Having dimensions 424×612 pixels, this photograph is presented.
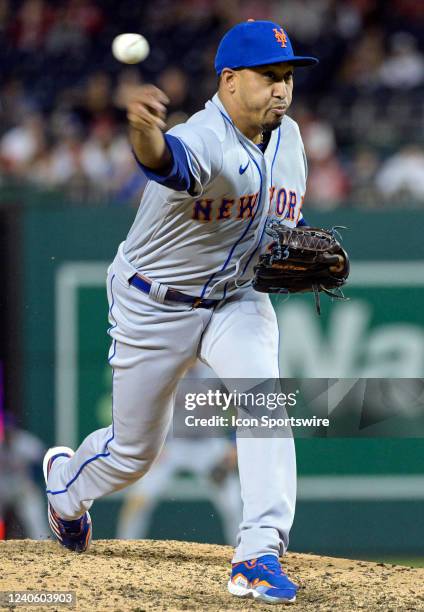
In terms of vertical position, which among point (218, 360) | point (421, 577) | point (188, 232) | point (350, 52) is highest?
point (350, 52)

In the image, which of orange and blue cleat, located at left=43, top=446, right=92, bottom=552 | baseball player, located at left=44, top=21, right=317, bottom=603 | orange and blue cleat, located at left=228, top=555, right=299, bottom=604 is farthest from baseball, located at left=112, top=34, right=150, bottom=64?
orange and blue cleat, located at left=43, top=446, right=92, bottom=552

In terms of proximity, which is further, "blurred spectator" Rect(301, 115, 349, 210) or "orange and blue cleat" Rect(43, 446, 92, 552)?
"blurred spectator" Rect(301, 115, 349, 210)

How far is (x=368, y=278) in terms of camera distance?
6.21 m

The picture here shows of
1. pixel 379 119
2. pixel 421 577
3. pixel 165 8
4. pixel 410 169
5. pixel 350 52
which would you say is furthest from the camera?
pixel 165 8

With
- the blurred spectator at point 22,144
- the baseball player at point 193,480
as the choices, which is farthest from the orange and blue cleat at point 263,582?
the blurred spectator at point 22,144

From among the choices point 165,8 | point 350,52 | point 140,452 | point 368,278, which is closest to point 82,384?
point 368,278

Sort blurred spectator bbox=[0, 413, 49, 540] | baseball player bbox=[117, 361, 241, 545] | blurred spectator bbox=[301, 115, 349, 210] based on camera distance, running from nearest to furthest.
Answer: blurred spectator bbox=[0, 413, 49, 540] → baseball player bbox=[117, 361, 241, 545] → blurred spectator bbox=[301, 115, 349, 210]

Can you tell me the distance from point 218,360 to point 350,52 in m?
6.72

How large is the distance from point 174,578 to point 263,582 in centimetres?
53

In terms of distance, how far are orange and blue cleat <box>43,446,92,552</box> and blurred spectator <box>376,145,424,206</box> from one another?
377cm

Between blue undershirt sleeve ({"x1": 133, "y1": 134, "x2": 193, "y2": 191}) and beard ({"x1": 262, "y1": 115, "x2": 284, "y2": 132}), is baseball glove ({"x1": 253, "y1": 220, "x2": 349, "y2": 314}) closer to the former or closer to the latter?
beard ({"x1": 262, "y1": 115, "x2": 284, "y2": 132})

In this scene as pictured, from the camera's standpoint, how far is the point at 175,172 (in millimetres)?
3229

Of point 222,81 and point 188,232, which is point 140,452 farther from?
point 222,81

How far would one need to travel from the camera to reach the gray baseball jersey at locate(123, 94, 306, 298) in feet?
11.7
